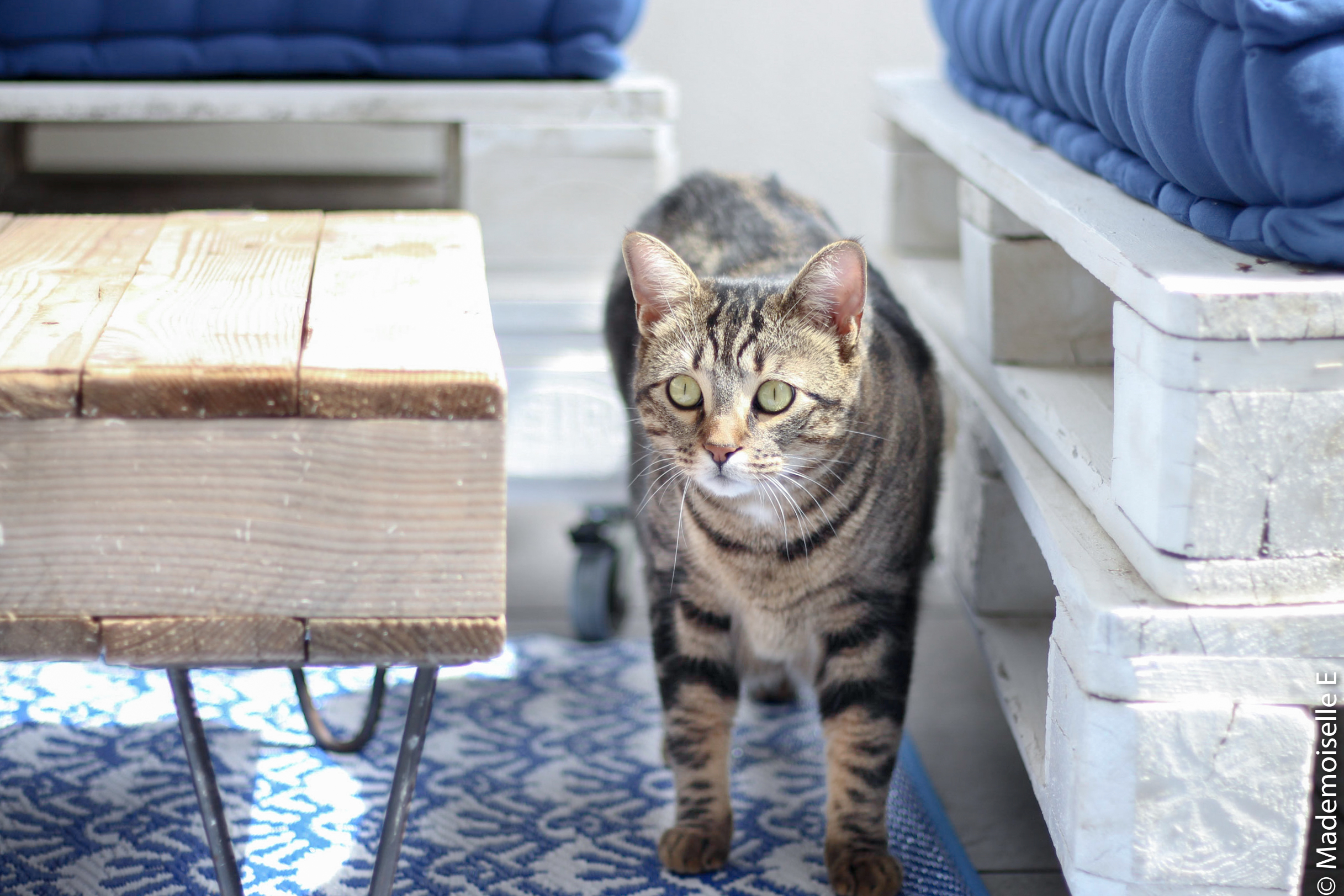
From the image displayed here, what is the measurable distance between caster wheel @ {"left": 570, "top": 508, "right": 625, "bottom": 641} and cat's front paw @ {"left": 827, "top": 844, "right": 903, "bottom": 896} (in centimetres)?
59

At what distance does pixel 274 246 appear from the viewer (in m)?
1.14

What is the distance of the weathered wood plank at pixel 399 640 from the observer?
792mm

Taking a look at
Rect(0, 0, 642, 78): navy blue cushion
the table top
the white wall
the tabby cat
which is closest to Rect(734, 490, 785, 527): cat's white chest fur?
the tabby cat

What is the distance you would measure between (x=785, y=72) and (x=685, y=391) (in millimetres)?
1485

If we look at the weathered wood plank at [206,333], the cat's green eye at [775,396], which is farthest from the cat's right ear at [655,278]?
the weathered wood plank at [206,333]

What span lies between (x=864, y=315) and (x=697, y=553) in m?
0.28

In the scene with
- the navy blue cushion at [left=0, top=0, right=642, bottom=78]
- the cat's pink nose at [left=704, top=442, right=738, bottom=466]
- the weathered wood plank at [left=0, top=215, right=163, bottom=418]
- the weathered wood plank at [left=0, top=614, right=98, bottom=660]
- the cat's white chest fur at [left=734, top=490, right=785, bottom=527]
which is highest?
the navy blue cushion at [left=0, top=0, right=642, bottom=78]

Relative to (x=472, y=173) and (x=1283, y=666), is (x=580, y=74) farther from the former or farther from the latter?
(x=1283, y=666)

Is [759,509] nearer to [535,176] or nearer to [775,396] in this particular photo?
[775,396]

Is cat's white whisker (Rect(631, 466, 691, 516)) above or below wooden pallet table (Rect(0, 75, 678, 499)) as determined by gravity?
below

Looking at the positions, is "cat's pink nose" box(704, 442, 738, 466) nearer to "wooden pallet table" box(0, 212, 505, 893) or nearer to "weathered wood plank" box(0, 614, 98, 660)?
"wooden pallet table" box(0, 212, 505, 893)

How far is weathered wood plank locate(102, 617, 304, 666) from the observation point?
785 millimetres

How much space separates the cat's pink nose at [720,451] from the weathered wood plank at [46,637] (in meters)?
0.49

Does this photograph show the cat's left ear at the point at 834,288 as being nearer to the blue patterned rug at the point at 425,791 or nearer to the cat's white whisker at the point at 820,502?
the cat's white whisker at the point at 820,502
